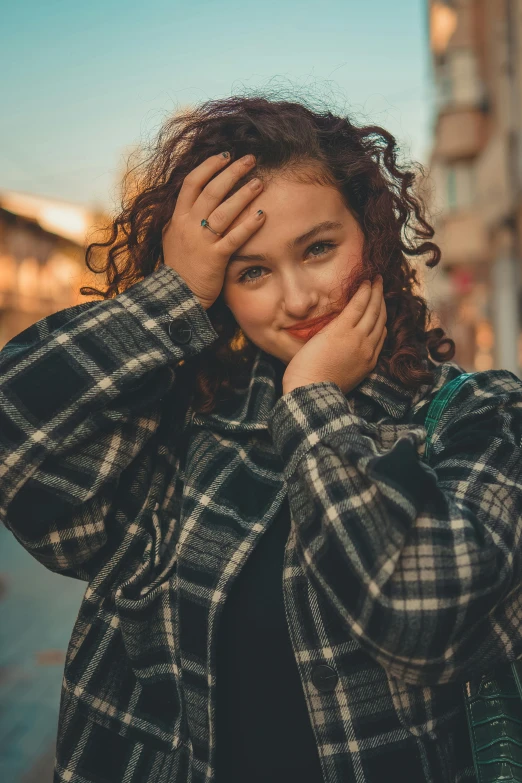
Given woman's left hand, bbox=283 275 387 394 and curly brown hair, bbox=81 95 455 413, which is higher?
curly brown hair, bbox=81 95 455 413

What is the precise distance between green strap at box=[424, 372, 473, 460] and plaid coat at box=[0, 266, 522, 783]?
0.02 m

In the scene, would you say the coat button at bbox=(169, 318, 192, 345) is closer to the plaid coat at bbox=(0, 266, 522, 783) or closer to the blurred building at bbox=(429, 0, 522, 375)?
the plaid coat at bbox=(0, 266, 522, 783)

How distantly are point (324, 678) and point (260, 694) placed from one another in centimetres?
18

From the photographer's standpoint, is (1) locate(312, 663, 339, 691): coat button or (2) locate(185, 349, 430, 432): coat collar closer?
(1) locate(312, 663, 339, 691): coat button

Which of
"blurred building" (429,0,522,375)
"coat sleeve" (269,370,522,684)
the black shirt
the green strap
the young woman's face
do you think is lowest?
the black shirt

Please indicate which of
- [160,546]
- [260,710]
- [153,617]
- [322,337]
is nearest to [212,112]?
[322,337]

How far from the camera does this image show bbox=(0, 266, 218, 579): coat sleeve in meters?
1.51

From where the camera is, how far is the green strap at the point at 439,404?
5.15 feet

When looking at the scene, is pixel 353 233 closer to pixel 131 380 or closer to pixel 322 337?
pixel 322 337

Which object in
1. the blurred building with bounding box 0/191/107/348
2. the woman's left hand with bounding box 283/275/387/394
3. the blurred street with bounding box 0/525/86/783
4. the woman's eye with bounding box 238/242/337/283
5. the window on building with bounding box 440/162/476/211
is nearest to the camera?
the woman's left hand with bounding box 283/275/387/394

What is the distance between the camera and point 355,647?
147 cm

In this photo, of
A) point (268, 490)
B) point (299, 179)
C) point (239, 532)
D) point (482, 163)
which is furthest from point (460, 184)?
point (239, 532)

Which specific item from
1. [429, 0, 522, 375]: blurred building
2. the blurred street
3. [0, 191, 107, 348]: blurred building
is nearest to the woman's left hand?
the blurred street

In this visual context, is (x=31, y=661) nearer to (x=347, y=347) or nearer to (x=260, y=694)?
(x=260, y=694)
